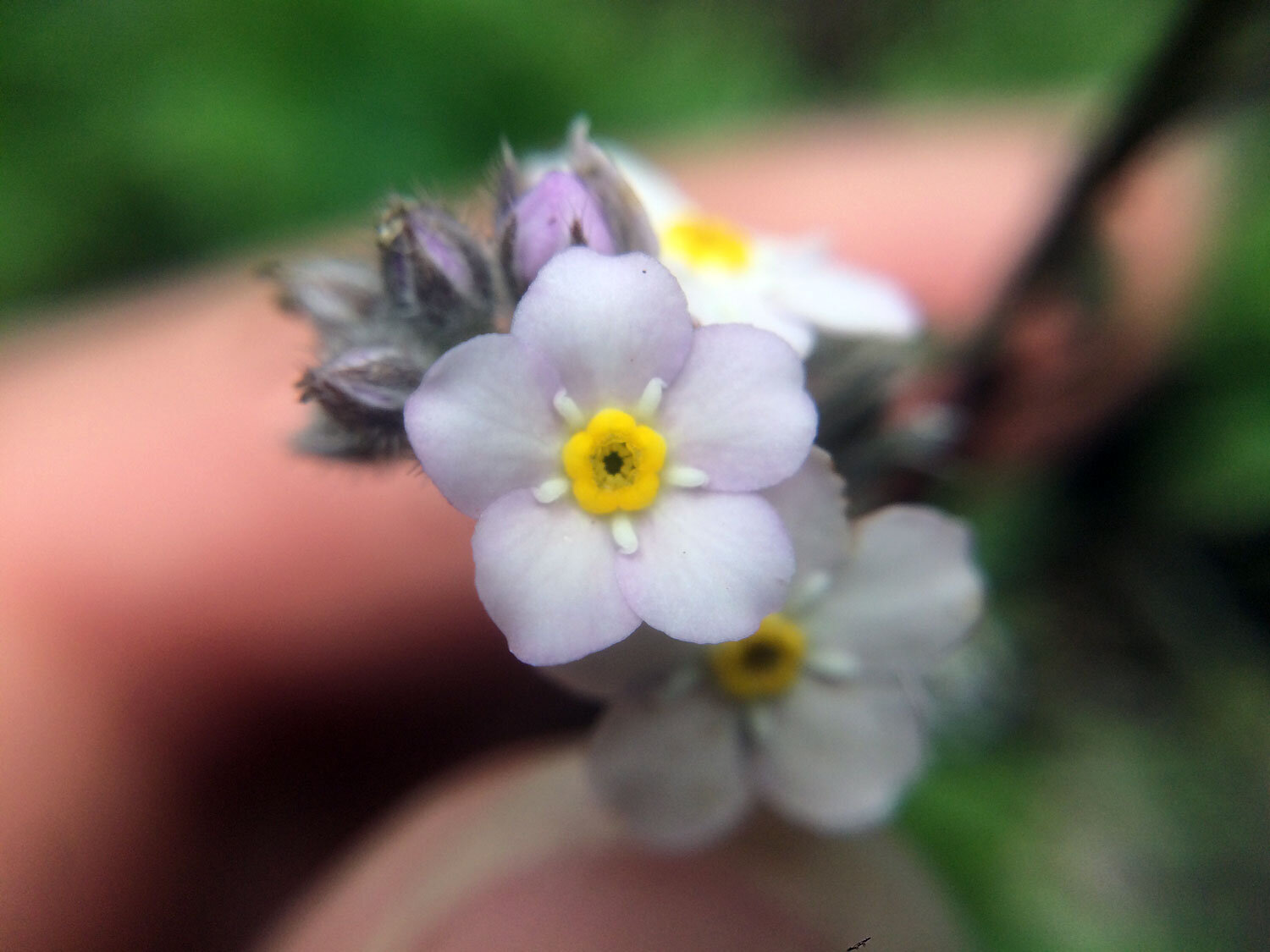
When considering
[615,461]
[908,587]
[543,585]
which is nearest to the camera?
[543,585]

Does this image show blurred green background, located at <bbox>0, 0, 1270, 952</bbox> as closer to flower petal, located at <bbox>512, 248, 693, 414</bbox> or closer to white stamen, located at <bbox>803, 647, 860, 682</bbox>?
white stamen, located at <bbox>803, 647, 860, 682</bbox>

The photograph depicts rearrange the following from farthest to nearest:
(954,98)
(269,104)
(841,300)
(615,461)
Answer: (954,98)
(269,104)
(841,300)
(615,461)

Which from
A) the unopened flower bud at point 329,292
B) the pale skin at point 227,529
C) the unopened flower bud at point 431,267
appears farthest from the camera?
the pale skin at point 227,529

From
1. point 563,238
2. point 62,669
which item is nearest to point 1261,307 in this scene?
point 563,238

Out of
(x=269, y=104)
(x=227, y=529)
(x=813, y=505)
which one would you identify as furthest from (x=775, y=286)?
(x=269, y=104)

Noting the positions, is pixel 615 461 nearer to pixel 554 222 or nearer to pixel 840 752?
pixel 554 222

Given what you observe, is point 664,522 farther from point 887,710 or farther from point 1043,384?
point 1043,384

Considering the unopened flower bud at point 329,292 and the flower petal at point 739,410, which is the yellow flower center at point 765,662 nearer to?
the flower petal at point 739,410

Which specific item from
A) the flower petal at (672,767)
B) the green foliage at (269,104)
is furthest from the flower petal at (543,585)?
the green foliage at (269,104)

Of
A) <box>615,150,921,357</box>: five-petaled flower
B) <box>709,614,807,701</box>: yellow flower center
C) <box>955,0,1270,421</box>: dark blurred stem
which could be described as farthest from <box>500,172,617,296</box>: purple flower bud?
<box>955,0,1270,421</box>: dark blurred stem
